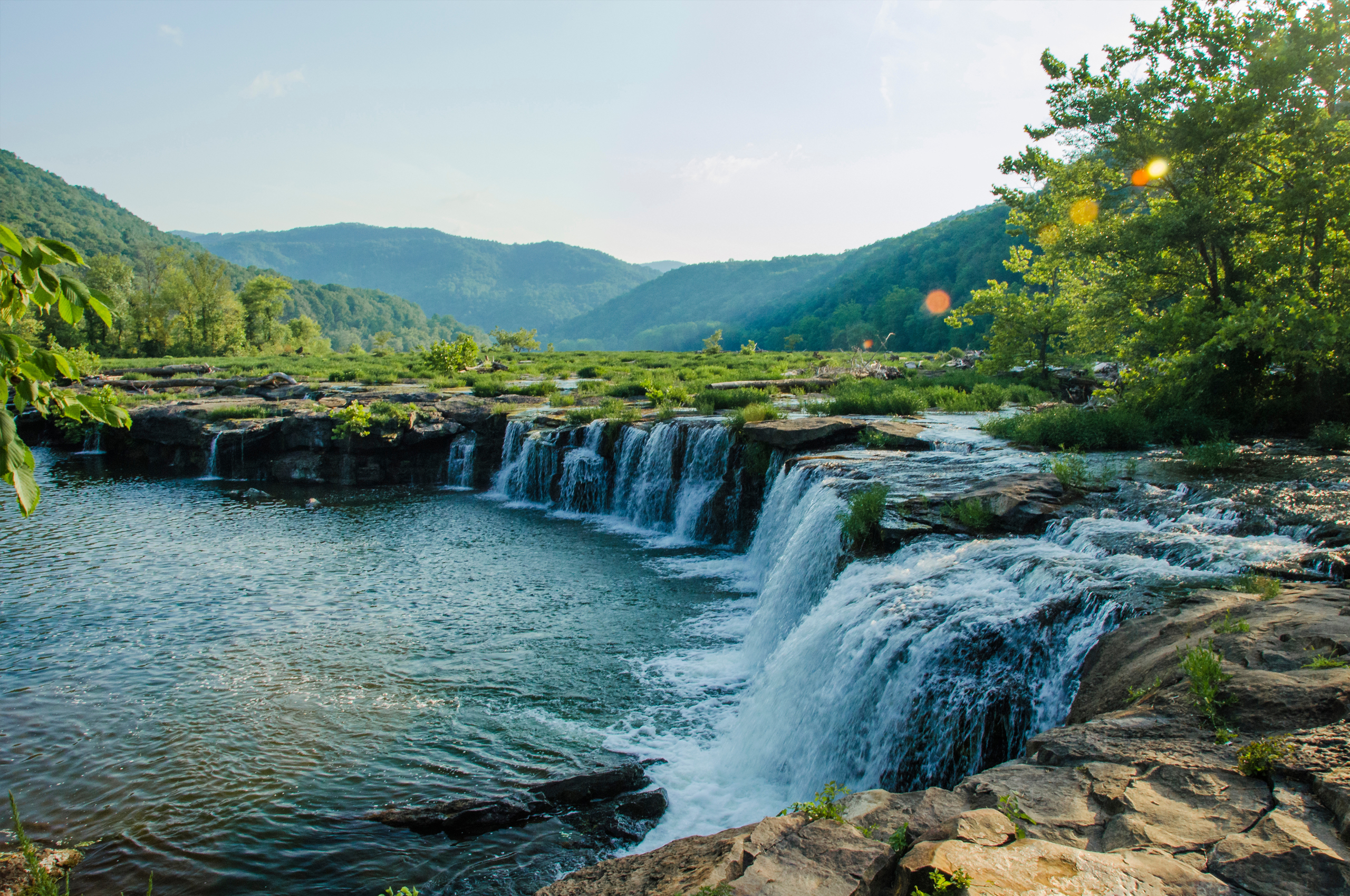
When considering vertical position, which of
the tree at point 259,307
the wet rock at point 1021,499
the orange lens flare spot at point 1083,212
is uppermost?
the tree at point 259,307

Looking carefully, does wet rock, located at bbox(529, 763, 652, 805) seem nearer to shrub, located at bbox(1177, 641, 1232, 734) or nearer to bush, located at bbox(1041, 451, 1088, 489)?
shrub, located at bbox(1177, 641, 1232, 734)

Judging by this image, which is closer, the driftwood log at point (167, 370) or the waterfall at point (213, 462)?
the waterfall at point (213, 462)

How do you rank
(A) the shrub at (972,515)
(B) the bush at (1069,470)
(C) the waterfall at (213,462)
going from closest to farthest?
1. (A) the shrub at (972,515)
2. (B) the bush at (1069,470)
3. (C) the waterfall at (213,462)

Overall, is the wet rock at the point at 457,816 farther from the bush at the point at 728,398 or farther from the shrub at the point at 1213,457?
the bush at the point at 728,398

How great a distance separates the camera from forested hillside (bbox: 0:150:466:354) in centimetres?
6091

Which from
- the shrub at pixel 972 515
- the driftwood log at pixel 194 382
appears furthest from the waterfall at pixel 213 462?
the shrub at pixel 972 515

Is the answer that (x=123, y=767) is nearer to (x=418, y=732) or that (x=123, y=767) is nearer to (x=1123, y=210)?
(x=418, y=732)

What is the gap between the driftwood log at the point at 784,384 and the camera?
23.2 meters

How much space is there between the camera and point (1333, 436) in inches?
398

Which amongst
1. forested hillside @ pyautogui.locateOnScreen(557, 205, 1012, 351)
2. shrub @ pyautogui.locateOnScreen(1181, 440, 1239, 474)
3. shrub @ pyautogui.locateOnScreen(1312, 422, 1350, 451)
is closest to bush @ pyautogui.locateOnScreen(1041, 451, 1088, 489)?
shrub @ pyautogui.locateOnScreen(1181, 440, 1239, 474)

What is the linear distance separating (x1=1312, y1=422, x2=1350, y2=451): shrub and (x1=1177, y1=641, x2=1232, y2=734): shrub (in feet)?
27.5

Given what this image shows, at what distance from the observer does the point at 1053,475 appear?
9.73 meters

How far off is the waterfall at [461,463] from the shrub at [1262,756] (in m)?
20.8

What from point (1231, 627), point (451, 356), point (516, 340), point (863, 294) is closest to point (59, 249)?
point (1231, 627)
